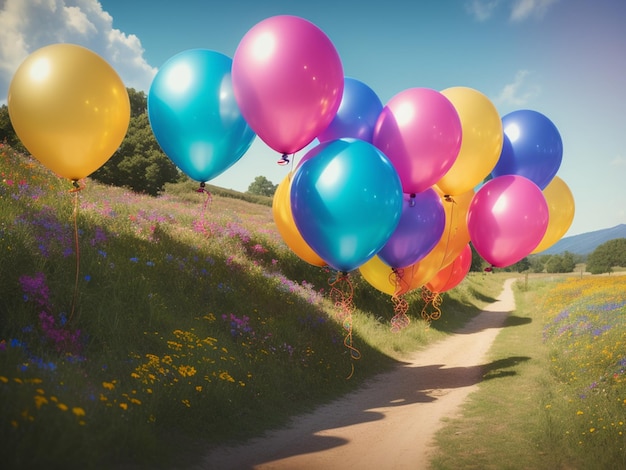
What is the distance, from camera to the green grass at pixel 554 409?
630 centimetres

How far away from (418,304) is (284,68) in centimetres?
1627

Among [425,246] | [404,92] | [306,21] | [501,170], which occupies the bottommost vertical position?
[425,246]

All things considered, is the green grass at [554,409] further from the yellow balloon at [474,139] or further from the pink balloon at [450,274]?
the yellow balloon at [474,139]

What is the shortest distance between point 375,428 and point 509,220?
3969 millimetres

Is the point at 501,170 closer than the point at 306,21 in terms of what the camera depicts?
No

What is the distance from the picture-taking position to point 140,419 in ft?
18.2

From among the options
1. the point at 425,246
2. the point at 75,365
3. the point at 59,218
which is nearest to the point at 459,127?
the point at 425,246

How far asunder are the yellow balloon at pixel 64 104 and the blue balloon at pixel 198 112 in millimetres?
716

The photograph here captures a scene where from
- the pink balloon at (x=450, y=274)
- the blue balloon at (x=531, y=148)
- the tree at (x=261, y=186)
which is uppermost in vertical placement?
the tree at (x=261, y=186)

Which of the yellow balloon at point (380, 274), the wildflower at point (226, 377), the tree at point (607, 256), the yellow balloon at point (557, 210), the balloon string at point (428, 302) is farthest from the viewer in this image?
the tree at point (607, 256)

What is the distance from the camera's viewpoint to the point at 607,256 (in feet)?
208

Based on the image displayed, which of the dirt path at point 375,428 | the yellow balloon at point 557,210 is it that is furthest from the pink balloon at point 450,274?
the dirt path at point 375,428

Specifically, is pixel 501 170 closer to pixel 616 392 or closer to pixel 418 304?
pixel 616 392

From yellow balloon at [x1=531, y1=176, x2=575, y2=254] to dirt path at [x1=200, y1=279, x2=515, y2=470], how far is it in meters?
3.71
